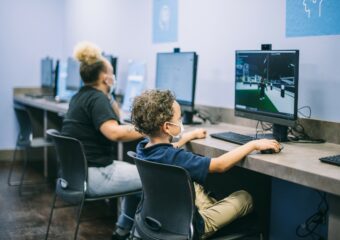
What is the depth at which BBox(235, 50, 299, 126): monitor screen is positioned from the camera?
2.44m

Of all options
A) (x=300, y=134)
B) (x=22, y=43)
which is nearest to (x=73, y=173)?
(x=300, y=134)

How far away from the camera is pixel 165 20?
4148 millimetres

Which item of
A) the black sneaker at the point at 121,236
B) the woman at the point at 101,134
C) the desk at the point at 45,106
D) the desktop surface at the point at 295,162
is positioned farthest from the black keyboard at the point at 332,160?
the desk at the point at 45,106

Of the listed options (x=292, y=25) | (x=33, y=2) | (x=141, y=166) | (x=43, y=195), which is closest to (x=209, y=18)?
(x=292, y=25)

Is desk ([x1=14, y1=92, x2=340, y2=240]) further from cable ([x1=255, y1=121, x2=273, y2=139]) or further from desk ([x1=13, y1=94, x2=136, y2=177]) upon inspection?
desk ([x1=13, y1=94, x2=136, y2=177])

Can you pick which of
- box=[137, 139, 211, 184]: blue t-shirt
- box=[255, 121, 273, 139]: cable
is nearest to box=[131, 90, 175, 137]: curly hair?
box=[137, 139, 211, 184]: blue t-shirt

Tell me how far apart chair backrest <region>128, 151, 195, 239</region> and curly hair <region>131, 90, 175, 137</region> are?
0.14 metres

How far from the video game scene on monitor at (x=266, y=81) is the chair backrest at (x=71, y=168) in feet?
3.04

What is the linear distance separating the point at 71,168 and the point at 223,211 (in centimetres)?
104

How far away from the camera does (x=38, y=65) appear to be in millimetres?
6121

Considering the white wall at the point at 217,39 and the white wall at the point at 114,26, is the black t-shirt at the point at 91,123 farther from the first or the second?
the white wall at the point at 114,26

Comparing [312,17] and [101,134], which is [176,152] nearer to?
[101,134]

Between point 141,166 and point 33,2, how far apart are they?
4525 millimetres

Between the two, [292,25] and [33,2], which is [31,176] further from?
[292,25]
